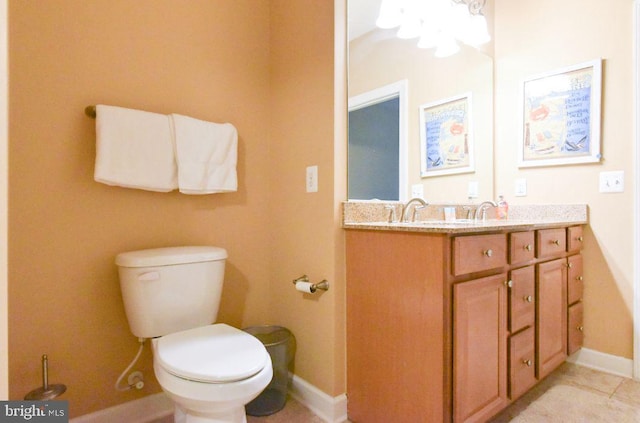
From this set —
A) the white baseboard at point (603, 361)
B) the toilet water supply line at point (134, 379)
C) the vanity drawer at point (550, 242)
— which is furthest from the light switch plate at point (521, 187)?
the toilet water supply line at point (134, 379)

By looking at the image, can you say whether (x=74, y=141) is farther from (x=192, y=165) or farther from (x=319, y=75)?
(x=319, y=75)

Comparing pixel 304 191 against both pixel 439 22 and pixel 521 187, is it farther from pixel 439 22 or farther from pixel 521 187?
pixel 521 187

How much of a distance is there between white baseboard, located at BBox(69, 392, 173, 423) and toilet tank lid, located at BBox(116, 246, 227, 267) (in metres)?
0.65

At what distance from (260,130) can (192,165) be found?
50cm

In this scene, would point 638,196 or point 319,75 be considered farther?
point 638,196

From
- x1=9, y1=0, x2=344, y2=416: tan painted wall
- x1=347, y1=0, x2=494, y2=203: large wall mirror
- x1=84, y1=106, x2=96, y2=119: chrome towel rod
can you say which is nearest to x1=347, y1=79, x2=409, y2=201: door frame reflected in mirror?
x1=347, y1=0, x2=494, y2=203: large wall mirror

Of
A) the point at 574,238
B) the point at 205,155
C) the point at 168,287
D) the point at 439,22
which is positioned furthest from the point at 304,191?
the point at 574,238

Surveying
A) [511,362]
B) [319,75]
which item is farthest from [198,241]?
[511,362]

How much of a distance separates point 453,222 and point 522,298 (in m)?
0.50

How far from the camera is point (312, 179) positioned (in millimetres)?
1590

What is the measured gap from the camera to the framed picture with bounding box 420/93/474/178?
2.13 metres

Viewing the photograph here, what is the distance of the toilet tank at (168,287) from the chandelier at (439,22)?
1511 millimetres

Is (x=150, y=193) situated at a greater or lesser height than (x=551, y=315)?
greater

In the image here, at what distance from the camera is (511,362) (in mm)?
1393
